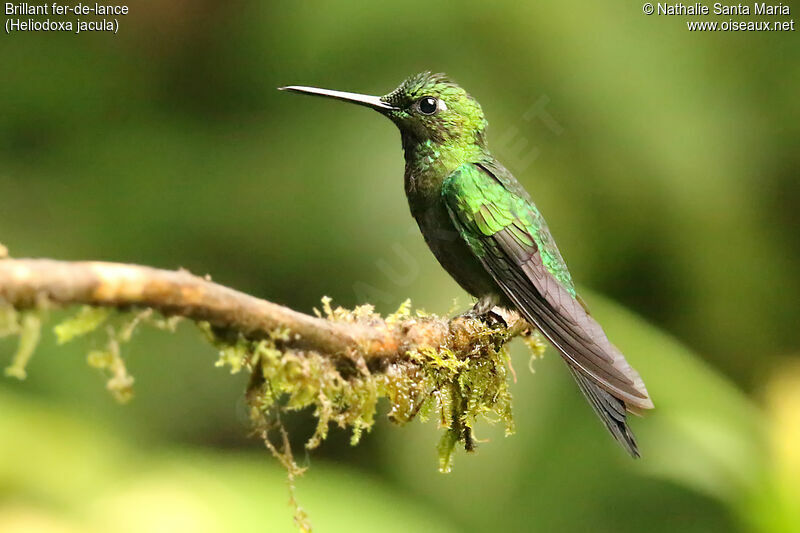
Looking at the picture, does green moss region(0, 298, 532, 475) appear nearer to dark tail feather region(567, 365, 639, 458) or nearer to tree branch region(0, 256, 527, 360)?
tree branch region(0, 256, 527, 360)

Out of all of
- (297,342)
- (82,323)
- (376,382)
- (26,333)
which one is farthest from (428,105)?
(26,333)

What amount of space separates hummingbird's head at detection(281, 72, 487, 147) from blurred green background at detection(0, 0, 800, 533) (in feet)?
3.06

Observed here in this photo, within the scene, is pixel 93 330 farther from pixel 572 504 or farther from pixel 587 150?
pixel 587 150

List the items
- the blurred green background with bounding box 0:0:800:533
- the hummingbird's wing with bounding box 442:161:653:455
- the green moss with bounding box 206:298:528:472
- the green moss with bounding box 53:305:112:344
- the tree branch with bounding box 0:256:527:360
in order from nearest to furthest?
the tree branch with bounding box 0:256:527:360 → the green moss with bounding box 53:305:112:344 → the green moss with bounding box 206:298:528:472 → the hummingbird's wing with bounding box 442:161:653:455 → the blurred green background with bounding box 0:0:800:533

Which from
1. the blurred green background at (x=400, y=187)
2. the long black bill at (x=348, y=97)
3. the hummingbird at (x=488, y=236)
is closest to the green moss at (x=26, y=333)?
the hummingbird at (x=488, y=236)

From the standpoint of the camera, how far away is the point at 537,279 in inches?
130

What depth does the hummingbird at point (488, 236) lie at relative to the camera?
307 cm

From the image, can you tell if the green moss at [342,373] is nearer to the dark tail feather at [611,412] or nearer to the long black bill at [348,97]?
the dark tail feather at [611,412]

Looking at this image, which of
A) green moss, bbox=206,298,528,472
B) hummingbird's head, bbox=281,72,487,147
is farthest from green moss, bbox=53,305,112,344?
hummingbird's head, bbox=281,72,487,147

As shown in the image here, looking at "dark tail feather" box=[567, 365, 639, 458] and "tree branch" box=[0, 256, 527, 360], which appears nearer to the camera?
"tree branch" box=[0, 256, 527, 360]

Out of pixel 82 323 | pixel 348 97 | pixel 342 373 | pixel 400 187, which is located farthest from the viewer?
pixel 400 187

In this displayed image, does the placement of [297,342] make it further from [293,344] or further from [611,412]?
[611,412]

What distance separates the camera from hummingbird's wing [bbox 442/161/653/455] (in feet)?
9.95

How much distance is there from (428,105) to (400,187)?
101 centimetres
